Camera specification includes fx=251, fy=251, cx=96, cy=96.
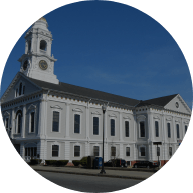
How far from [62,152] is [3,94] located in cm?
1262

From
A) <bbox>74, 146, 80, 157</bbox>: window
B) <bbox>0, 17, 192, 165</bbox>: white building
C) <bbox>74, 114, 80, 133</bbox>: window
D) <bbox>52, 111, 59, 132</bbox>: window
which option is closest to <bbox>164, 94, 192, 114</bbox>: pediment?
<bbox>0, 17, 192, 165</bbox>: white building

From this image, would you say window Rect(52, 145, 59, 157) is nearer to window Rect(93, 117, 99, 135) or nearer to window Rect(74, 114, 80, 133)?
window Rect(74, 114, 80, 133)

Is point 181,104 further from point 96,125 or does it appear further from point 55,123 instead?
point 55,123

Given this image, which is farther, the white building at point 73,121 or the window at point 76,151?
the window at point 76,151

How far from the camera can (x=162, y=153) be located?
479 inches

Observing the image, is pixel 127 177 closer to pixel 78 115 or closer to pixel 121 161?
pixel 121 161

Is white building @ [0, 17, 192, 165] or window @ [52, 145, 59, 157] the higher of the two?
white building @ [0, 17, 192, 165]

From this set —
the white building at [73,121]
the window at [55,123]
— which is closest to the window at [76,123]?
the white building at [73,121]

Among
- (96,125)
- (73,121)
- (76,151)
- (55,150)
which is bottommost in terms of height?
(76,151)

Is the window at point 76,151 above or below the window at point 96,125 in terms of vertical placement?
below

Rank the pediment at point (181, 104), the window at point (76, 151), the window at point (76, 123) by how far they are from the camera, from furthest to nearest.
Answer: the window at point (76, 123) < the window at point (76, 151) < the pediment at point (181, 104)

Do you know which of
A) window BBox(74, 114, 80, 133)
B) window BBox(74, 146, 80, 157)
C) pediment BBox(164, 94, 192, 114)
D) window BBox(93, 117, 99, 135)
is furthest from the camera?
window BBox(74, 114, 80, 133)

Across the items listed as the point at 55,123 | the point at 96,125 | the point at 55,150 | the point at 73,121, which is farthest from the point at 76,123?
the point at 55,150

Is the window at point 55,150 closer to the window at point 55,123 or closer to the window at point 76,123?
the window at point 55,123
